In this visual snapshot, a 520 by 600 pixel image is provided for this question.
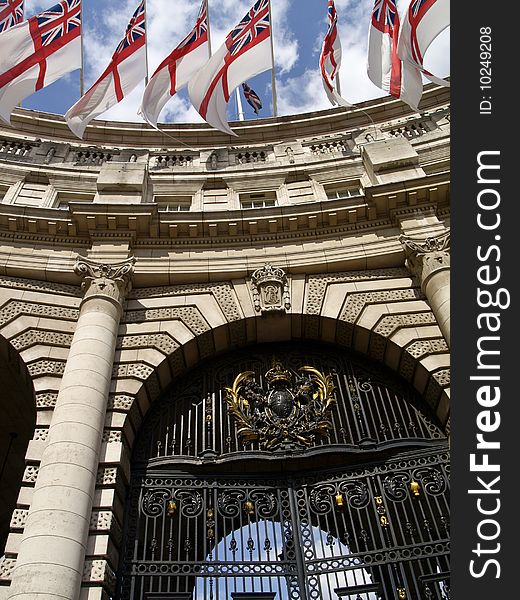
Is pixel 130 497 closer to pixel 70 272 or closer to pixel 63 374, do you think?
pixel 63 374

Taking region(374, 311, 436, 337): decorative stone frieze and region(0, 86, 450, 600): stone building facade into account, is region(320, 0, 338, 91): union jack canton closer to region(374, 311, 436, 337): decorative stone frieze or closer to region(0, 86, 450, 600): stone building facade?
region(0, 86, 450, 600): stone building facade

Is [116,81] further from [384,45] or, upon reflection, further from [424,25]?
[424,25]

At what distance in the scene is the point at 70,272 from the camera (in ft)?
53.1

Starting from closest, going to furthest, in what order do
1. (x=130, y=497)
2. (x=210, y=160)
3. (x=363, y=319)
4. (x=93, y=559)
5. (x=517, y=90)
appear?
(x=517, y=90) < (x=93, y=559) < (x=130, y=497) < (x=363, y=319) < (x=210, y=160)

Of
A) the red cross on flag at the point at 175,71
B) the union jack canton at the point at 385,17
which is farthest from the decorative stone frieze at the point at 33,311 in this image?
the union jack canton at the point at 385,17

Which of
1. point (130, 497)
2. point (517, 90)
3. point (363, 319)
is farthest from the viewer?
point (363, 319)

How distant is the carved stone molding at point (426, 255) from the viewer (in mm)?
15148

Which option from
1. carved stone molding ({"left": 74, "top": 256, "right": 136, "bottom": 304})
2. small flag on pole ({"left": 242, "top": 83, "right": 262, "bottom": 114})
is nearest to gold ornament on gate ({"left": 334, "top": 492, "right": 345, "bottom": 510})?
carved stone molding ({"left": 74, "top": 256, "right": 136, "bottom": 304})

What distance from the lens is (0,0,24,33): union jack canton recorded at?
19.4m

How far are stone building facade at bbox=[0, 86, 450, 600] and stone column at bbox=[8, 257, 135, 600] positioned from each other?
0.11 ft

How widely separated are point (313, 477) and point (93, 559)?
5598 mm

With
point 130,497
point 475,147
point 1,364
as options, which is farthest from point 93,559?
point 475,147

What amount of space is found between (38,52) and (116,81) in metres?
2.77

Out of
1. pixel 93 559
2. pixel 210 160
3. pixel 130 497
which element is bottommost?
pixel 93 559
